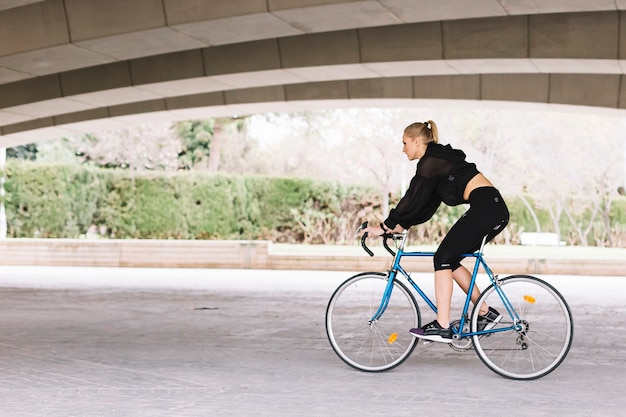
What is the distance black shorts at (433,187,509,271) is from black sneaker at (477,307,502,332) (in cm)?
48

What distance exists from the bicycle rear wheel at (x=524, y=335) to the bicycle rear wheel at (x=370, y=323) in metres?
0.57

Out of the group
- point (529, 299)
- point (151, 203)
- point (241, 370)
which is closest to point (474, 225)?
point (529, 299)

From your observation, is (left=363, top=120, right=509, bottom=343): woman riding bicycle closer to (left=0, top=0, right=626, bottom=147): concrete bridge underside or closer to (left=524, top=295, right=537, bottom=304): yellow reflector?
(left=524, top=295, right=537, bottom=304): yellow reflector

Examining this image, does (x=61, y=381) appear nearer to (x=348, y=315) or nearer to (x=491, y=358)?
(x=348, y=315)

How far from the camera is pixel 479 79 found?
17.9 metres

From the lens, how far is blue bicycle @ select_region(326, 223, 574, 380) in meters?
7.25

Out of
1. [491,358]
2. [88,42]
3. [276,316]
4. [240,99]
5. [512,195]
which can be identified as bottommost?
[512,195]

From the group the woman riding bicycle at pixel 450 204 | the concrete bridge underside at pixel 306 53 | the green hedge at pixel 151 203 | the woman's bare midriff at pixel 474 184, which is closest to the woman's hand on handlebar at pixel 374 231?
the woman riding bicycle at pixel 450 204

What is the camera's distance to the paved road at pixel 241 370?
6.28 m

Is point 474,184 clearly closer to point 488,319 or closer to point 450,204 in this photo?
point 450,204

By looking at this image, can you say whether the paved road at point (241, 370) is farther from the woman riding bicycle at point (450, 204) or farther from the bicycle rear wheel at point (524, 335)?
the woman riding bicycle at point (450, 204)

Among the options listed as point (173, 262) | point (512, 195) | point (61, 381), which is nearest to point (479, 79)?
point (173, 262)

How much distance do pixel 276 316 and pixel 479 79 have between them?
7699 millimetres

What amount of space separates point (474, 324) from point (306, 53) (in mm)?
8236
